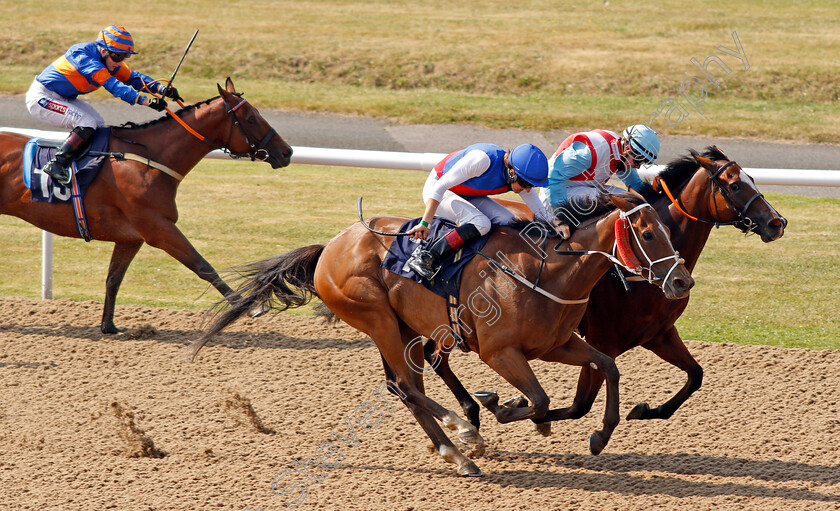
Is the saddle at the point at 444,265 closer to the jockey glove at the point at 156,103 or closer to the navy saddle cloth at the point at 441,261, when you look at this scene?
the navy saddle cloth at the point at 441,261

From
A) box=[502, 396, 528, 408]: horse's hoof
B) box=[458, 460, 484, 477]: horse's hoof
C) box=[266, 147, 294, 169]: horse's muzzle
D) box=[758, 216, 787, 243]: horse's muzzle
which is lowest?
box=[458, 460, 484, 477]: horse's hoof

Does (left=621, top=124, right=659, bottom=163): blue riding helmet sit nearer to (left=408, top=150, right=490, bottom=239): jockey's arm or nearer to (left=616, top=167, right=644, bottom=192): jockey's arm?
(left=616, top=167, right=644, bottom=192): jockey's arm

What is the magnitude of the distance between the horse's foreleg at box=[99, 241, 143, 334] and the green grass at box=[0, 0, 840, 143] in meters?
6.85

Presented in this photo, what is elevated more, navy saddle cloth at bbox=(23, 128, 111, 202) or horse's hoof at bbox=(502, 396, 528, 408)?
navy saddle cloth at bbox=(23, 128, 111, 202)

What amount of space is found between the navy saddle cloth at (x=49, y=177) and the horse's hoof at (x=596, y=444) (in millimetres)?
3923

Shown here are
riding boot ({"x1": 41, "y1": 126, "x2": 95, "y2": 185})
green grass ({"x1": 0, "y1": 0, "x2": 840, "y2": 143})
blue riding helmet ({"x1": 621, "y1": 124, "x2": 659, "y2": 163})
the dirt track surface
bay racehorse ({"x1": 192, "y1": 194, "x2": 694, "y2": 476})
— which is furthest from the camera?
green grass ({"x1": 0, "y1": 0, "x2": 840, "y2": 143})

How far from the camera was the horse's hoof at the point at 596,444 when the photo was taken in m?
4.65

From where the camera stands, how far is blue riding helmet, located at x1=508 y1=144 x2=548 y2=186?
15.1 feet

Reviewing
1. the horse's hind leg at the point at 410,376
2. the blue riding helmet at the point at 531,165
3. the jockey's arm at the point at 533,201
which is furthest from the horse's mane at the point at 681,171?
the horse's hind leg at the point at 410,376

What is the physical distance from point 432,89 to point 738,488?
36.7 feet

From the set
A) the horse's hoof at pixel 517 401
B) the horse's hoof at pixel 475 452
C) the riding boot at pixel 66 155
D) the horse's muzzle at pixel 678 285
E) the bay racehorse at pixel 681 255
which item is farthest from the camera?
the riding boot at pixel 66 155

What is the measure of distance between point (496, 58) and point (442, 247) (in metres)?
11.7

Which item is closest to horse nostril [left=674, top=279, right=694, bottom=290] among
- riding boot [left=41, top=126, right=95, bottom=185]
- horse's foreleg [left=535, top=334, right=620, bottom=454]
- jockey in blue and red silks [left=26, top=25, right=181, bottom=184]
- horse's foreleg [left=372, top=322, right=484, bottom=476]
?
horse's foreleg [left=535, top=334, right=620, bottom=454]

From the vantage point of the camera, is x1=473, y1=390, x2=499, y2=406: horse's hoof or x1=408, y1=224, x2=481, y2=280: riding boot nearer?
x1=408, y1=224, x2=481, y2=280: riding boot
